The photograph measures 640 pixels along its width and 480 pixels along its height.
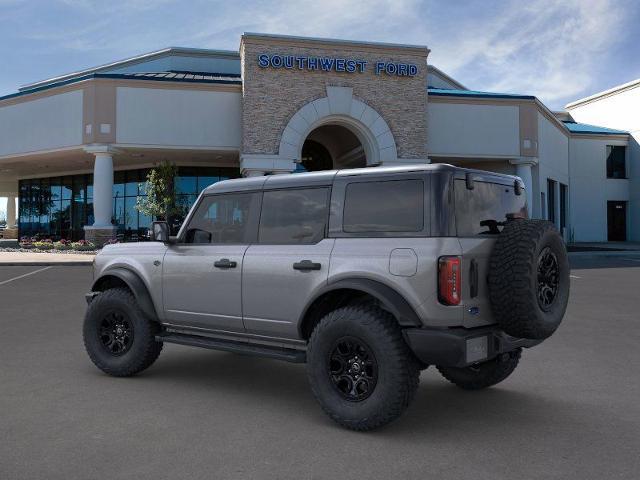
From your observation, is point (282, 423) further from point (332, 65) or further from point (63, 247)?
point (63, 247)

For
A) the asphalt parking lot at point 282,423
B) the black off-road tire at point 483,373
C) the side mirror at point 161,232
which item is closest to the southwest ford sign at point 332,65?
the asphalt parking lot at point 282,423

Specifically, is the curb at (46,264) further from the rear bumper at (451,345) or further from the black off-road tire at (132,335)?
the rear bumper at (451,345)

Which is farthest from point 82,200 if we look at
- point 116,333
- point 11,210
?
point 116,333

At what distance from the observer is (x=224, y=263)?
5.36m

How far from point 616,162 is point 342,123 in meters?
25.8

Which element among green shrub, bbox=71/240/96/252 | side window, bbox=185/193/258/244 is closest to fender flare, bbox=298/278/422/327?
side window, bbox=185/193/258/244

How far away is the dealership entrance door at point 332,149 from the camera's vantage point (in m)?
33.1

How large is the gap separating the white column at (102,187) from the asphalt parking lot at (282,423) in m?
23.2

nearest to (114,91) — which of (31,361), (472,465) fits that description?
(31,361)

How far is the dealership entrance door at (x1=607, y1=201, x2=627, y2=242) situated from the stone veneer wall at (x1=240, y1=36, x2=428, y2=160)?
2251 centimetres

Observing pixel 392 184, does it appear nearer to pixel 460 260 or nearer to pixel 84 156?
pixel 460 260

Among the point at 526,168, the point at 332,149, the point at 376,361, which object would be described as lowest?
the point at 376,361

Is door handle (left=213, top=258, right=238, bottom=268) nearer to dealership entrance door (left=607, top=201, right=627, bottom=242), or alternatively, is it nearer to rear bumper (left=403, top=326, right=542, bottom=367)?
rear bumper (left=403, top=326, right=542, bottom=367)

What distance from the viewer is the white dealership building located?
28.3 metres
